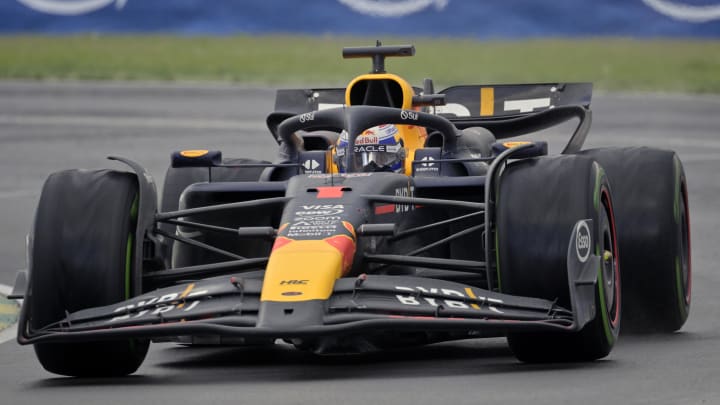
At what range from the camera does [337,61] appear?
38.9 metres

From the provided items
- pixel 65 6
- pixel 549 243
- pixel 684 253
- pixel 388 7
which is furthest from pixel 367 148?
pixel 65 6

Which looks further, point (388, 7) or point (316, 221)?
point (388, 7)

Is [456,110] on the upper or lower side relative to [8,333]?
upper

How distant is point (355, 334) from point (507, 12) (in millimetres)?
29283

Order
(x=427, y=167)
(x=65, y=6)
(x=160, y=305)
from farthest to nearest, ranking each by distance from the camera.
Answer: (x=65, y=6) < (x=427, y=167) < (x=160, y=305)

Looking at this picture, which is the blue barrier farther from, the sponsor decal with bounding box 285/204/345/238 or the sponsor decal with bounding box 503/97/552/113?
the sponsor decal with bounding box 285/204/345/238

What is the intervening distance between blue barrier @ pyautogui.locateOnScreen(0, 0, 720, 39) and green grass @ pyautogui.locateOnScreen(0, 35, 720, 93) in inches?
34.3

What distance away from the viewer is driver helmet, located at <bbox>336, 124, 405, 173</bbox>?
1091 centimetres

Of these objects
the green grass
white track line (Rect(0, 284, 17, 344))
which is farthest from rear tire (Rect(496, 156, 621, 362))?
the green grass

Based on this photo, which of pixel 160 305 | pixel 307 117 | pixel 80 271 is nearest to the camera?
pixel 160 305

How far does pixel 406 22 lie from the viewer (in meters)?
35.7

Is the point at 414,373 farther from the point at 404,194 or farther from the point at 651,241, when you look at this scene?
the point at 651,241

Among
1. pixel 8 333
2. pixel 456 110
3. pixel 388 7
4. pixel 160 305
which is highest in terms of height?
pixel 388 7

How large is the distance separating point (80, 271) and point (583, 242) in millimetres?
2670
